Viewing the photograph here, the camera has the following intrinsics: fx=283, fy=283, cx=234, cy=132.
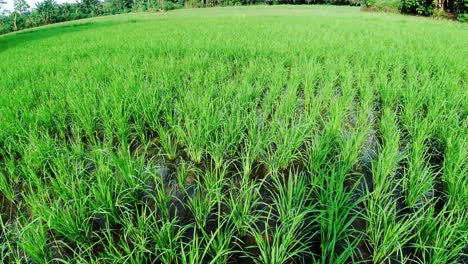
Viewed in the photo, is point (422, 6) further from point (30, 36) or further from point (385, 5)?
point (30, 36)

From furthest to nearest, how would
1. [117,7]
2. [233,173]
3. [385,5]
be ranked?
1. [117,7]
2. [385,5]
3. [233,173]

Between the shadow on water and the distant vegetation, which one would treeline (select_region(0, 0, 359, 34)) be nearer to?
the distant vegetation

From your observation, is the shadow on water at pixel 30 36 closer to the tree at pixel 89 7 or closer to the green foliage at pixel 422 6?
the green foliage at pixel 422 6

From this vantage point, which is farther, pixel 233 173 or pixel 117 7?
pixel 117 7

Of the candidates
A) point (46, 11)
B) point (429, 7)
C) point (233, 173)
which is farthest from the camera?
point (46, 11)

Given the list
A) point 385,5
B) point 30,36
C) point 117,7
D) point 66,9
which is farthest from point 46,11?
point 385,5

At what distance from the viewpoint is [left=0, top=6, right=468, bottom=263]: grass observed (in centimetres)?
158

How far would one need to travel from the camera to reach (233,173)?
2.47 meters

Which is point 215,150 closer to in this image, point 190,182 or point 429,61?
point 190,182

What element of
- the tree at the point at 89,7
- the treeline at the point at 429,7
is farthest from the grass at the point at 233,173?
the tree at the point at 89,7

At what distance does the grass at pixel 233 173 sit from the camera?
1.58 metres

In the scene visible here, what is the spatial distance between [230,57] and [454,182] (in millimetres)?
5785

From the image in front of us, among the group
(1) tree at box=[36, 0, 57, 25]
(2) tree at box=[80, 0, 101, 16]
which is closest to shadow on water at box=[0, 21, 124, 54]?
(1) tree at box=[36, 0, 57, 25]

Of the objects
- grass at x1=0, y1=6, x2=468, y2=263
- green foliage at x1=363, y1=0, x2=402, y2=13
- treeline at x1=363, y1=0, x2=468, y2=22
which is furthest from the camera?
green foliage at x1=363, y1=0, x2=402, y2=13
